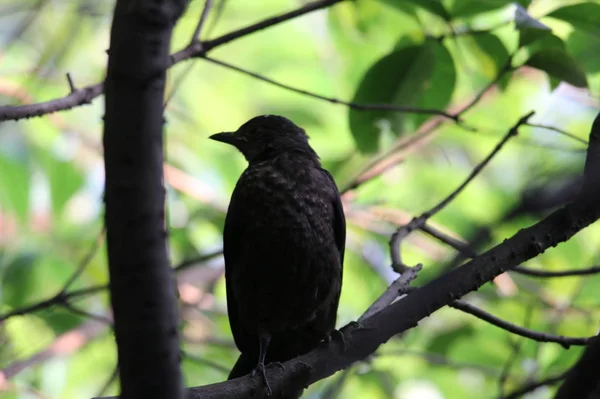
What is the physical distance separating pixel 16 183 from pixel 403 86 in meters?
2.71

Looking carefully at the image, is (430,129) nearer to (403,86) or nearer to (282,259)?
(403,86)

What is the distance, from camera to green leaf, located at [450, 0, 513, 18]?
3301mm

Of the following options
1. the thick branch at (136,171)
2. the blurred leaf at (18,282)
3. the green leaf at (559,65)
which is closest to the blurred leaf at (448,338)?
the green leaf at (559,65)

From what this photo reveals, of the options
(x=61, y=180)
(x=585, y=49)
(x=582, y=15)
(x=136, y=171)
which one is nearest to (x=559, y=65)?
(x=582, y=15)

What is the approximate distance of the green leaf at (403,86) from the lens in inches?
143

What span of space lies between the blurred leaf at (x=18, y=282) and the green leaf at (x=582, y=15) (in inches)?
130

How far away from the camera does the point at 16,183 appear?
4.98m

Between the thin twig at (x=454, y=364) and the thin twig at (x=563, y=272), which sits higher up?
the thin twig at (x=454, y=364)

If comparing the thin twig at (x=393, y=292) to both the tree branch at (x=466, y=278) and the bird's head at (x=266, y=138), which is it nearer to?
the tree branch at (x=466, y=278)

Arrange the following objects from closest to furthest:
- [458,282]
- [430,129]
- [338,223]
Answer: [458,282] → [338,223] → [430,129]

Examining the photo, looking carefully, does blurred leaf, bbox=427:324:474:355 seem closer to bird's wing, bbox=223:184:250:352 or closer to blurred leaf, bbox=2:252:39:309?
bird's wing, bbox=223:184:250:352

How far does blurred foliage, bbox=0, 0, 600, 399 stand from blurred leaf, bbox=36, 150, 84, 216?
0.04 ft

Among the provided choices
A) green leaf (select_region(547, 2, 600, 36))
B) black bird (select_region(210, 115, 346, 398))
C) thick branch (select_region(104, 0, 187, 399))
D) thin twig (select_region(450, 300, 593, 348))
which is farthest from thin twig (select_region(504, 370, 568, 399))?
thick branch (select_region(104, 0, 187, 399))

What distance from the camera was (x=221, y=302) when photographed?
6.01 m
